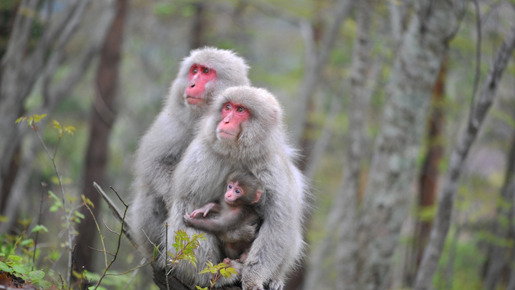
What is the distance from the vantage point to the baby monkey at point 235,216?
3.74 m

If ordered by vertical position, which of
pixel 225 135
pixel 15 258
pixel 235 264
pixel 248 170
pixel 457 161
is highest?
pixel 457 161

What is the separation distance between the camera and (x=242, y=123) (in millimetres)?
3818

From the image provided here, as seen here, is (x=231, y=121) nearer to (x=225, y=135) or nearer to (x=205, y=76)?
(x=225, y=135)

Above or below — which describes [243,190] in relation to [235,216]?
above

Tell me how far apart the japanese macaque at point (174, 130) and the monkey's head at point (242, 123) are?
0.42m

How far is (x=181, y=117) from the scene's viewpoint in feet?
14.5

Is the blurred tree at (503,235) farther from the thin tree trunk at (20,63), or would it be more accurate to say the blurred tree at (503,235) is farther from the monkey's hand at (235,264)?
the thin tree trunk at (20,63)

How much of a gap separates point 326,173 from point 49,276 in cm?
1541

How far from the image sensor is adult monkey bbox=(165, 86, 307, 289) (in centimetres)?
375

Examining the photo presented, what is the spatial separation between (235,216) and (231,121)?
66 cm

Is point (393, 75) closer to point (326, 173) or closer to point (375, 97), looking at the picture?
point (375, 97)

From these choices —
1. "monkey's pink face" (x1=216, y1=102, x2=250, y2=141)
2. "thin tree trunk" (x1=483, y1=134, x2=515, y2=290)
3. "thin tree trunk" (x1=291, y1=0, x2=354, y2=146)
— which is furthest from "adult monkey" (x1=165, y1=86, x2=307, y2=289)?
"thin tree trunk" (x1=483, y1=134, x2=515, y2=290)

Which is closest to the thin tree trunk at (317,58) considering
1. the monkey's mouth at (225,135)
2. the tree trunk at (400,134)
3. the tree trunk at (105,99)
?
the tree trunk at (400,134)

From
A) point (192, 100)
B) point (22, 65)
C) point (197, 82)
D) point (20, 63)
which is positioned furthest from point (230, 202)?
point (22, 65)
